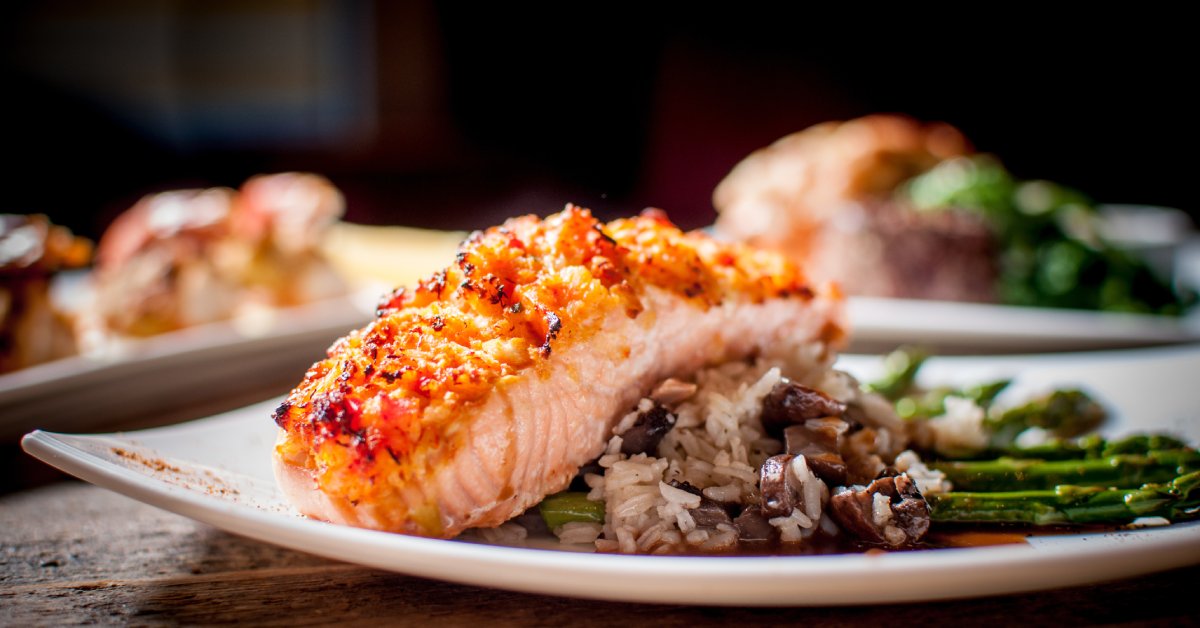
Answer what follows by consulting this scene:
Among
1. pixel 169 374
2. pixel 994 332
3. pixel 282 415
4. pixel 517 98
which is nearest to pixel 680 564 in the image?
pixel 282 415

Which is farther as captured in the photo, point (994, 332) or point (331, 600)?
point (994, 332)

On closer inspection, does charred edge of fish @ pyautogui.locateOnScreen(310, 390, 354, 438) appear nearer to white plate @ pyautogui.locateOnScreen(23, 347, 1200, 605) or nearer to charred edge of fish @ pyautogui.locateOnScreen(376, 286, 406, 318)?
white plate @ pyautogui.locateOnScreen(23, 347, 1200, 605)

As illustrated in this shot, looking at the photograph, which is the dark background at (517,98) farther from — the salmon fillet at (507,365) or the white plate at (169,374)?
the salmon fillet at (507,365)

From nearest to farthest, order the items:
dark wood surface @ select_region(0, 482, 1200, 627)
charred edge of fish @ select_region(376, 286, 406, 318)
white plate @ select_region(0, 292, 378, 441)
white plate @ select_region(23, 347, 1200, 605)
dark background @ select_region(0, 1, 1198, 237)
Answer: white plate @ select_region(23, 347, 1200, 605), dark wood surface @ select_region(0, 482, 1200, 627), charred edge of fish @ select_region(376, 286, 406, 318), white plate @ select_region(0, 292, 378, 441), dark background @ select_region(0, 1, 1198, 237)

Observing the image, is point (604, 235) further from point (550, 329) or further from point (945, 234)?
point (945, 234)

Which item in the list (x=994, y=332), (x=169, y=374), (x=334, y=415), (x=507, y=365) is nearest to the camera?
(x=334, y=415)

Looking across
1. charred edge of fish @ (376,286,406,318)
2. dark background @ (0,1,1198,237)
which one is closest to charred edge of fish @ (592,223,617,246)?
charred edge of fish @ (376,286,406,318)

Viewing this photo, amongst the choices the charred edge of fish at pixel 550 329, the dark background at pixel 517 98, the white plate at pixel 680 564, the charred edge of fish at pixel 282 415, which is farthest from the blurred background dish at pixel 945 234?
the charred edge of fish at pixel 282 415

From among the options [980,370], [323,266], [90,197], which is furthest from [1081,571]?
[90,197]
